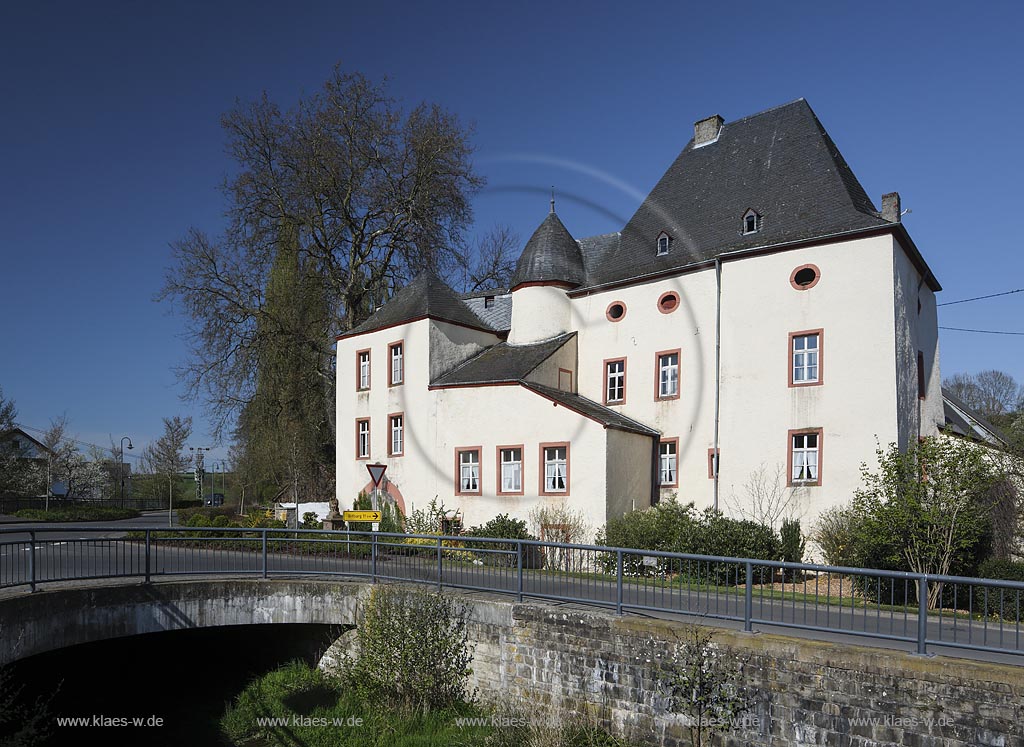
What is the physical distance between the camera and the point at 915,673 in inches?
330

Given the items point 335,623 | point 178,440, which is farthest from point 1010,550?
point 178,440

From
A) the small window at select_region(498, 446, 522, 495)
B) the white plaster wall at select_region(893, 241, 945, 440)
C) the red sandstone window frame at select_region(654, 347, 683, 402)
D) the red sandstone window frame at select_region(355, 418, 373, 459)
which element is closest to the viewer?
the white plaster wall at select_region(893, 241, 945, 440)

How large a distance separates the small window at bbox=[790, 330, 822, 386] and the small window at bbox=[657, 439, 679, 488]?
4.39 meters

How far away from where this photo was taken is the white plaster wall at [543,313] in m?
28.3

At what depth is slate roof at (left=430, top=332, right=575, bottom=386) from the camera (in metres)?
25.7

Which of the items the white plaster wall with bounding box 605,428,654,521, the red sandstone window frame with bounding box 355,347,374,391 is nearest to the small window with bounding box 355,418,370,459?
the red sandstone window frame with bounding box 355,347,374,391

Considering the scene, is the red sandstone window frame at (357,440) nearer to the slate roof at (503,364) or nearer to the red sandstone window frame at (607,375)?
the slate roof at (503,364)

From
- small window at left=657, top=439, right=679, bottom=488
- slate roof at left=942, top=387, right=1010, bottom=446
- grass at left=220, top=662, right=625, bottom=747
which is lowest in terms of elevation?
grass at left=220, top=662, right=625, bottom=747

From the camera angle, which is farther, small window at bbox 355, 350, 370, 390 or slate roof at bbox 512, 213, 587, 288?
small window at bbox 355, 350, 370, 390

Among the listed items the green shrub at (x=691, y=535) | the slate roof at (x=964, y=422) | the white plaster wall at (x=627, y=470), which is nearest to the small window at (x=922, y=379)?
the slate roof at (x=964, y=422)

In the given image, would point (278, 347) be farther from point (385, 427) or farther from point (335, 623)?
point (335, 623)

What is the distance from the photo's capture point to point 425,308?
2836 cm

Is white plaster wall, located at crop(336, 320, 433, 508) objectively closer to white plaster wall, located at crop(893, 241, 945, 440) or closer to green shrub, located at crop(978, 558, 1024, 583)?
white plaster wall, located at crop(893, 241, 945, 440)

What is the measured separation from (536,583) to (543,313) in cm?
1679
